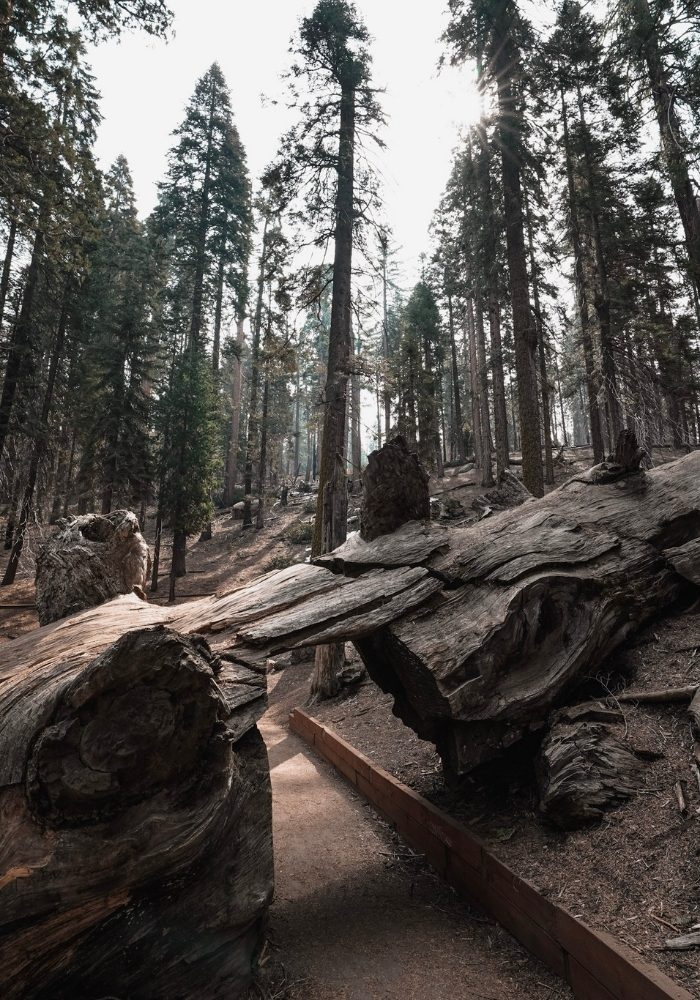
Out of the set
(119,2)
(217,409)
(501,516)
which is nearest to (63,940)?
(501,516)

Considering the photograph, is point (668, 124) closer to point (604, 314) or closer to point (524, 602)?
point (604, 314)

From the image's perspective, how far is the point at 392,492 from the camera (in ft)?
14.2

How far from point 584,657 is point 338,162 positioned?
1052cm

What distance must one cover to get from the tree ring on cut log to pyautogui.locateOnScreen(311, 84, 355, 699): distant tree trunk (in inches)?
241

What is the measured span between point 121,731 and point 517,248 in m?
10.6

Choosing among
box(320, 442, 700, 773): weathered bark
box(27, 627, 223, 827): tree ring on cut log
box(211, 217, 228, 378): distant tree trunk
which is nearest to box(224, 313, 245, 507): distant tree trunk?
box(211, 217, 228, 378): distant tree trunk

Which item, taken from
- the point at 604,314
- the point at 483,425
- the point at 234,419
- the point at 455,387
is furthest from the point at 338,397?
the point at 455,387

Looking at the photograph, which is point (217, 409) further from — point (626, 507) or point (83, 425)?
point (626, 507)

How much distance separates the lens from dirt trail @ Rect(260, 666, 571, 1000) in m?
2.82

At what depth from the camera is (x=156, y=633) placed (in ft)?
7.63

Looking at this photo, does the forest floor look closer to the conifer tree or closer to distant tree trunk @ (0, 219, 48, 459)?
the conifer tree

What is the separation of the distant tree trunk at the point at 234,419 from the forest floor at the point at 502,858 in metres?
22.8

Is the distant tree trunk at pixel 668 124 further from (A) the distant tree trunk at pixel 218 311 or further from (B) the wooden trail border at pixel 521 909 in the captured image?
(A) the distant tree trunk at pixel 218 311

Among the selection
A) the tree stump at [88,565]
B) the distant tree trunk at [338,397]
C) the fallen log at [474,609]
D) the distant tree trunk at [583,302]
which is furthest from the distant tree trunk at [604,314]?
the tree stump at [88,565]
